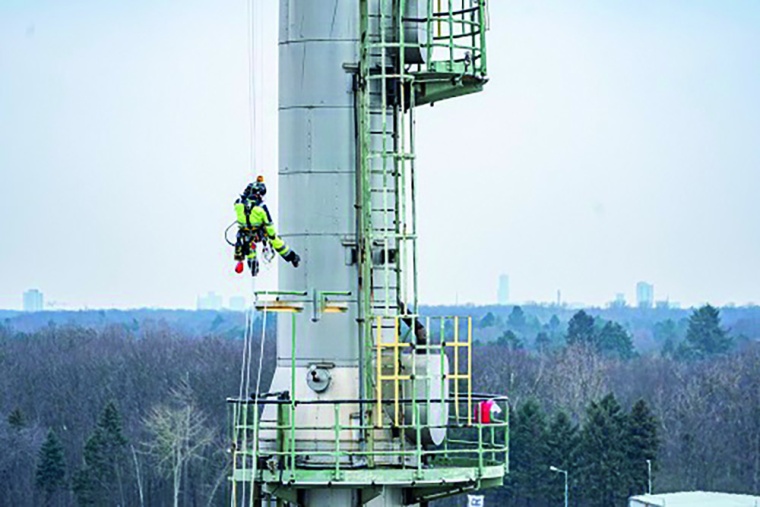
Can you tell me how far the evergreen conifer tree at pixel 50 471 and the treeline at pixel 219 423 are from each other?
8 centimetres

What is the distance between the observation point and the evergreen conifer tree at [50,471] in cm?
11425

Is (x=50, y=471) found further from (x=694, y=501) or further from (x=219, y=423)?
(x=694, y=501)

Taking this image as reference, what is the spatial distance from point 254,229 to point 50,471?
90570 millimetres

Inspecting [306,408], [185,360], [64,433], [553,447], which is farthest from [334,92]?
[185,360]

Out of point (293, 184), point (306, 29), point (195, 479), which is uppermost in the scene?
point (306, 29)

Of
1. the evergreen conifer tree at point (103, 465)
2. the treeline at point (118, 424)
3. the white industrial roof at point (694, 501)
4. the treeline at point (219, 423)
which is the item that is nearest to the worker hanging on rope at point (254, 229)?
the white industrial roof at point (694, 501)

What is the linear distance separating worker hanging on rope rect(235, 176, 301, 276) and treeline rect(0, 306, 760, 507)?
83572 millimetres

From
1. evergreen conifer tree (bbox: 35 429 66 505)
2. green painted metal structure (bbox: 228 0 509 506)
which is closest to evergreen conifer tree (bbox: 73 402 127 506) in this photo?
evergreen conifer tree (bbox: 35 429 66 505)

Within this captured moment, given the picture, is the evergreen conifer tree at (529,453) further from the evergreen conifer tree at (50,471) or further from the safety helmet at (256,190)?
the safety helmet at (256,190)

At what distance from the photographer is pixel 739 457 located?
445 ft

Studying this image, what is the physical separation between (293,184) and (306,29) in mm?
2064

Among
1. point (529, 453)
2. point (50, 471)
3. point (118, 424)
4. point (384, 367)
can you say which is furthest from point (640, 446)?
point (384, 367)

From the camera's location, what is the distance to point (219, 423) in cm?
12456

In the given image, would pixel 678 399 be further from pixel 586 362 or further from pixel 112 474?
pixel 112 474
